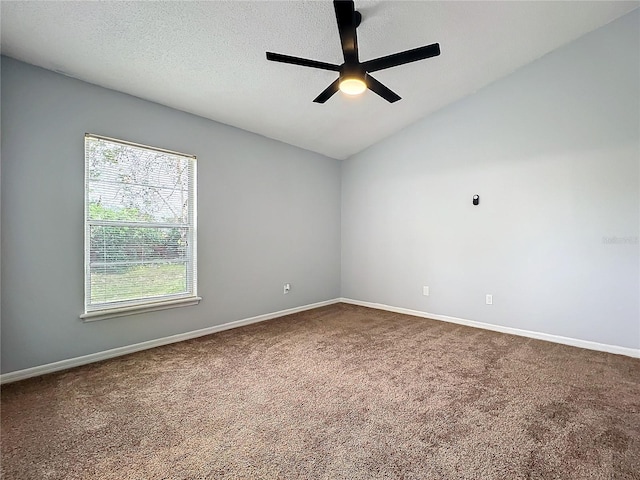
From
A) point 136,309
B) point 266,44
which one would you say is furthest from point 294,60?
point 136,309

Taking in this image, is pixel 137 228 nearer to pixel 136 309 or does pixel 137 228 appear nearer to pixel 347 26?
pixel 136 309

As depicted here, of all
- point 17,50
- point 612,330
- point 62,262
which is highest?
point 17,50

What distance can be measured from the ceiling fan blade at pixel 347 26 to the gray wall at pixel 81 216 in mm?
2269

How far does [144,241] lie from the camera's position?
335 centimetres

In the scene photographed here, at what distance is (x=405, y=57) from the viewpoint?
223 centimetres

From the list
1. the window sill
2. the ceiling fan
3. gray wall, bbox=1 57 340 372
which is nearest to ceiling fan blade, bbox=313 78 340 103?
the ceiling fan

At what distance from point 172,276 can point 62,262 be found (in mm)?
1013

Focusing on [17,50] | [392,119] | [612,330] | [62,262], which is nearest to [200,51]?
[17,50]

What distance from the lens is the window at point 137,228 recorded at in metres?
3.01

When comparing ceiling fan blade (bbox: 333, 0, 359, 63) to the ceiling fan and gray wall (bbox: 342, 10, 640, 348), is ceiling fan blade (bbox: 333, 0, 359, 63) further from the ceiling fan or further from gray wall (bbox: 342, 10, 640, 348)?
gray wall (bbox: 342, 10, 640, 348)

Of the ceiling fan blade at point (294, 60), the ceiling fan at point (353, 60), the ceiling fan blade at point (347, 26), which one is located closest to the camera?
the ceiling fan blade at point (347, 26)

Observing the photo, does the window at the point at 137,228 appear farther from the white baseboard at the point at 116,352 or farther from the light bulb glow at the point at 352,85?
the light bulb glow at the point at 352,85

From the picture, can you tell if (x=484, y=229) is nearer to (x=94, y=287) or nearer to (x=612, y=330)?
(x=612, y=330)

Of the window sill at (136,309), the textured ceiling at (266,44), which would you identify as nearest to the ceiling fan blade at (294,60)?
the textured ceiling at (266,44)
